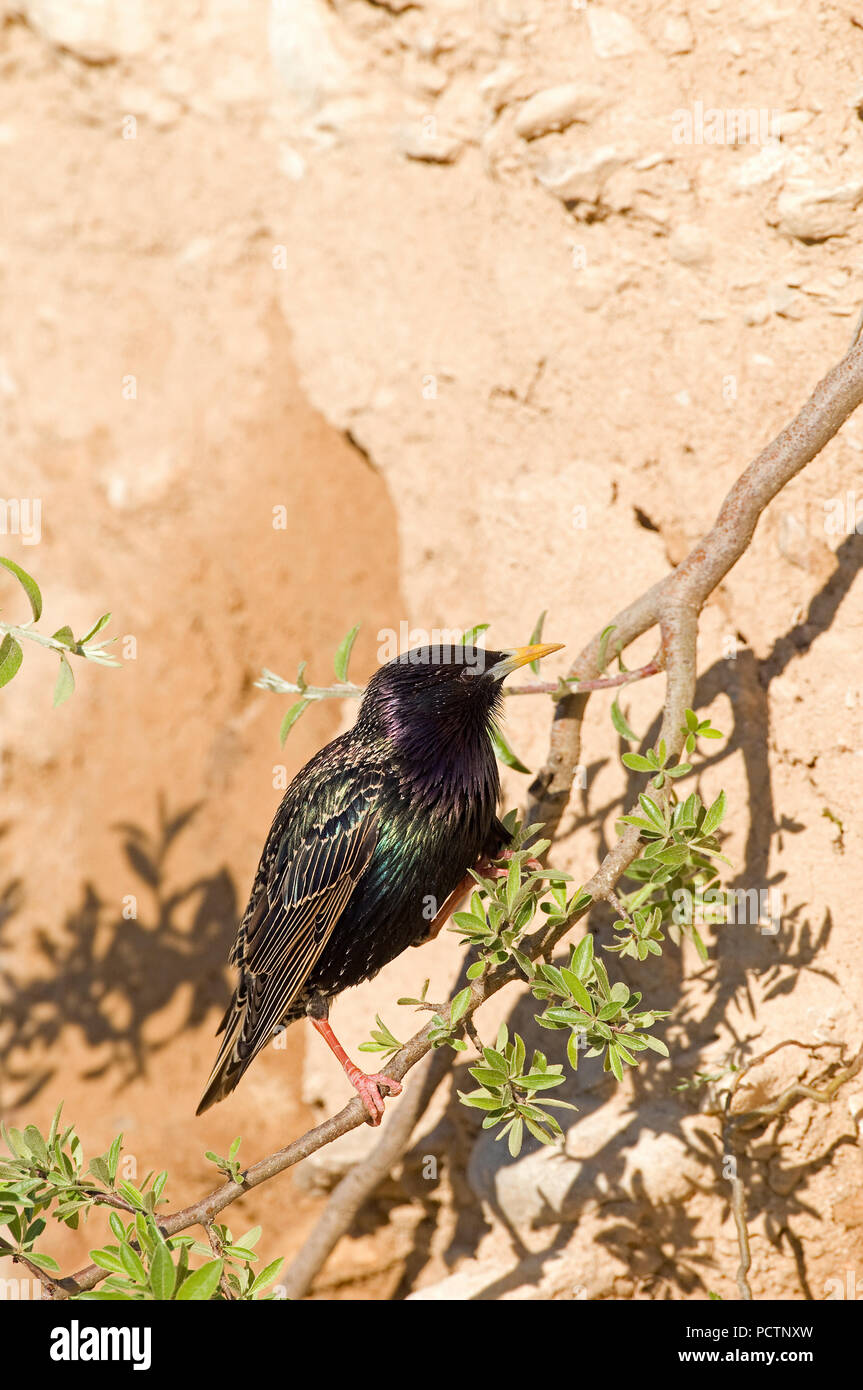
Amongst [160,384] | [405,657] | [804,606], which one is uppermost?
[160,384]

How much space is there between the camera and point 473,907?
109 inches

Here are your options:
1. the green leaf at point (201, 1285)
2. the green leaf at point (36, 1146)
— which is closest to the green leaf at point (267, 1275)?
the green leaf at point (201, 1285)

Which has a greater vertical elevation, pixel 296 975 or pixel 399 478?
pixel 399 478

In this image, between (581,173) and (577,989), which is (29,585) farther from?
(581,173)

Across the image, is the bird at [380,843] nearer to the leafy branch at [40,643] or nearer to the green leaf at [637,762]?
the green leaf at [637,762]

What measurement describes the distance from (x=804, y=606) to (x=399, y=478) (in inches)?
74.0

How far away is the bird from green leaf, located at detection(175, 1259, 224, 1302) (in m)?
0.66

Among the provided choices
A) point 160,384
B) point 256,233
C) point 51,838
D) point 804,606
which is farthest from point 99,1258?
point 256,233

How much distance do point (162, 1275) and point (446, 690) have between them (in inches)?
61.1

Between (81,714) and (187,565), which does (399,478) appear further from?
(81,714)

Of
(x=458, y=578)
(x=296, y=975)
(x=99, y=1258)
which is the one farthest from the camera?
(x=458, y=578)

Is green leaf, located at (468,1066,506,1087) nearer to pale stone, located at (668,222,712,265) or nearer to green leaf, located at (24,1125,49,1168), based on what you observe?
green leaf, located at (24,1125,49,1168)

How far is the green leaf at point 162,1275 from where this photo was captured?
2334 millimetres

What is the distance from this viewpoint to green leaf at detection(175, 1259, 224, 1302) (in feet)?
7.74
